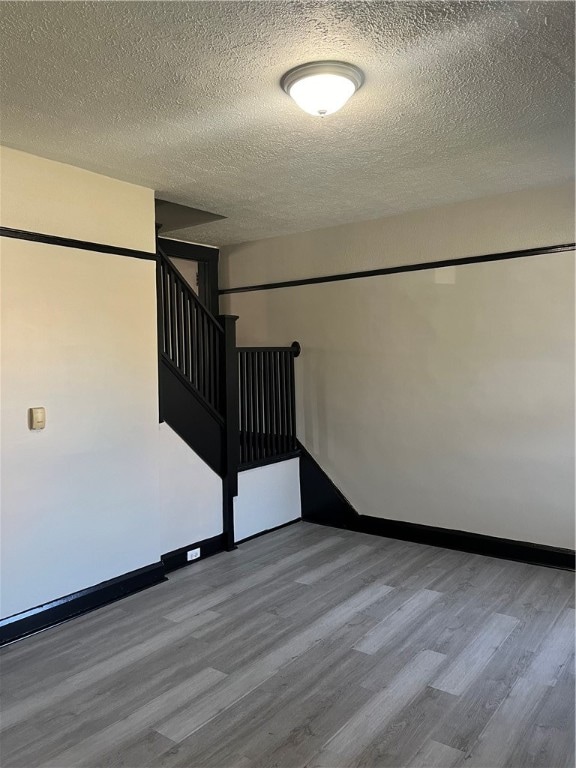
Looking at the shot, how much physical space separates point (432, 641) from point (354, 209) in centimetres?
302

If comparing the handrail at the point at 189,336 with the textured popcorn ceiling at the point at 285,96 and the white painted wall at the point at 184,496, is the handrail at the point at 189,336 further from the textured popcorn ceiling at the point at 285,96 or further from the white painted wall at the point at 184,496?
the textured popcorn ceiling at the point at 285,96

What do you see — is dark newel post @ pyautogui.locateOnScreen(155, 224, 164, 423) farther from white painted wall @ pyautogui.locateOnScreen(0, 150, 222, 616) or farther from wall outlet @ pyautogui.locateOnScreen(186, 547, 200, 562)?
wall outlet @ pyautogui.locateOnScreen(186, 547, 200, 562)

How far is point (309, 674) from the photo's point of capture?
2.66 m

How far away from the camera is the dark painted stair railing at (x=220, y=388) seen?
4059 millimetres

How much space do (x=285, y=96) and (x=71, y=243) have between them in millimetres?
1537

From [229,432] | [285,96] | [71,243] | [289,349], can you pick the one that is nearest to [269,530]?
[229,432]

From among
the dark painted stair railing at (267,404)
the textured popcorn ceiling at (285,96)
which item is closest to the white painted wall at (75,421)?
the textured popcorn ceiling at (285,96)

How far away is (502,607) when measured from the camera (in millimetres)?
3312

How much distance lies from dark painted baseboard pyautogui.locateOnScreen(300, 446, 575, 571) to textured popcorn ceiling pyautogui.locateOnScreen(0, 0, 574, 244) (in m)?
2.44

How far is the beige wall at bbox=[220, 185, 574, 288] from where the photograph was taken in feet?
12.7

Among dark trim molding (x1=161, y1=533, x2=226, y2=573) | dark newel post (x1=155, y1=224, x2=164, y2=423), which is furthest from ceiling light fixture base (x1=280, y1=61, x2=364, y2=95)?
dark trim molding (x1=161, y1=533, x2=226, y2=573)

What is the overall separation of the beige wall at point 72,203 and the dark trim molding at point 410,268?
175 cm

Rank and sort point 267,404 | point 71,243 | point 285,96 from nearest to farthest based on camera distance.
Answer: point 285,96
point 71,243
point 267,404

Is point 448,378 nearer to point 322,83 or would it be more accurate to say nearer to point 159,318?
point 159,318
